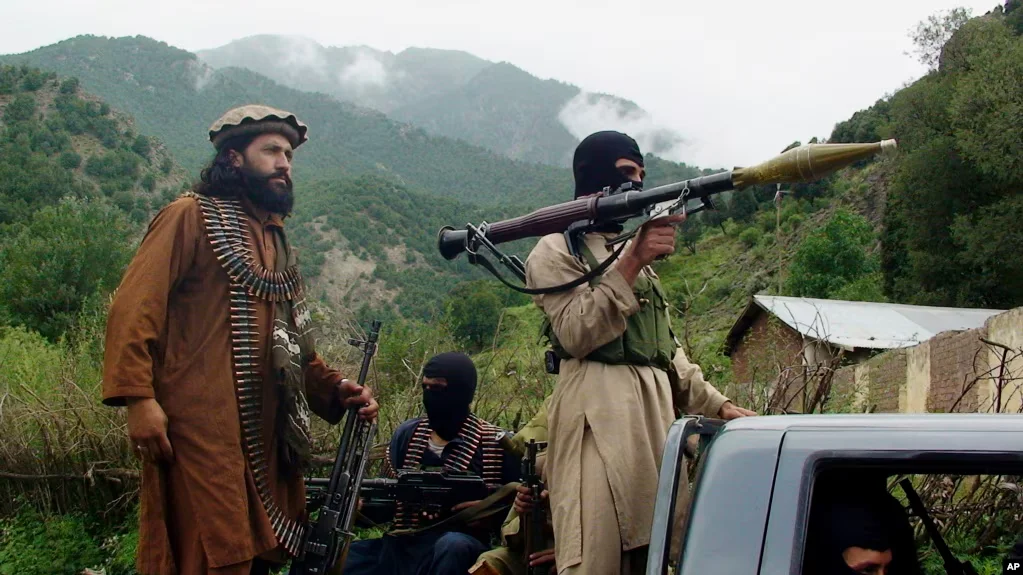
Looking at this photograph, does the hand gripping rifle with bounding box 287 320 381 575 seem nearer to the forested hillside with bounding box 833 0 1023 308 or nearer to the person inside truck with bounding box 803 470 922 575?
the person inside truck with bounding box 803 470 922 575

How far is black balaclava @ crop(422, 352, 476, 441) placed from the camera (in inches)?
184

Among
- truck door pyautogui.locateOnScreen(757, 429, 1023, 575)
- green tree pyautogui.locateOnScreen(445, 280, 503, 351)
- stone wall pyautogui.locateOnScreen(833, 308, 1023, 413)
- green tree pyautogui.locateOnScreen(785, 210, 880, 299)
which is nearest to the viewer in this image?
truck door pyautogui.locateOnScreen(757, 429, 1023, 575)

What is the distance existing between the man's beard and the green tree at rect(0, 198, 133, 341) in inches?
884

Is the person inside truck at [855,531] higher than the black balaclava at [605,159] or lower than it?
lower

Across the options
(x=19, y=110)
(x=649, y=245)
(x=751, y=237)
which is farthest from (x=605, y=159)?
(x=19, y=110)

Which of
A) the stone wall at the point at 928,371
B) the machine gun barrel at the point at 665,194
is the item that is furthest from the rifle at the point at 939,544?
the stone wall at the point at 928,371

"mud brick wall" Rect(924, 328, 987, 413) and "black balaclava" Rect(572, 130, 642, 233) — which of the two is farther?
"mud brick wall" Rect(924, 328, 987, 413)

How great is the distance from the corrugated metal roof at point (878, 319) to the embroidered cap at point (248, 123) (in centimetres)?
1977

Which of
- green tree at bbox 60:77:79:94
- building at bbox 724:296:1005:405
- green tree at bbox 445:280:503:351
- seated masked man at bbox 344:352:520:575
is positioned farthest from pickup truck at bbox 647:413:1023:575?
green tree at bbox 60:77:79:94

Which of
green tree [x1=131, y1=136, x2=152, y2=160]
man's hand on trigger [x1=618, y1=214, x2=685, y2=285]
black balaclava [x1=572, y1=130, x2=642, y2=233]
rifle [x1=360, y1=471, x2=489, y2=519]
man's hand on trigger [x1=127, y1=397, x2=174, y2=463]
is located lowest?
rifle [x1=360, y1=471, x2=489, y2=519]

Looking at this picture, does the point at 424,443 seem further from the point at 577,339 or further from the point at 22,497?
the point at 22,497

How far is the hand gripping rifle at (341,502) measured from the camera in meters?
3.61

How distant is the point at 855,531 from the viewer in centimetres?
195

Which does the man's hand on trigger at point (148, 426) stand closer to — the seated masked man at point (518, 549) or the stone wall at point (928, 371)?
the seated masked man at point (518, 549)
